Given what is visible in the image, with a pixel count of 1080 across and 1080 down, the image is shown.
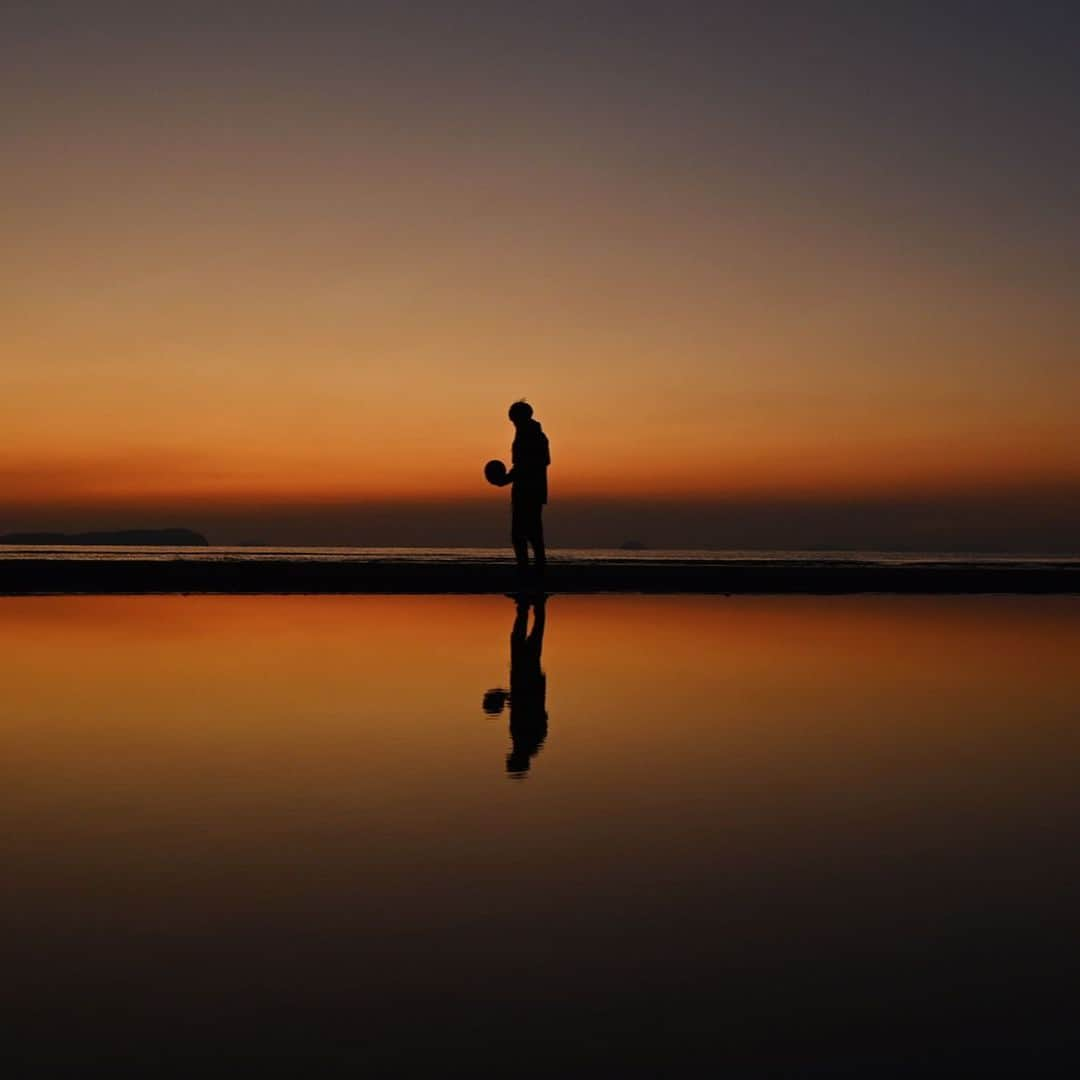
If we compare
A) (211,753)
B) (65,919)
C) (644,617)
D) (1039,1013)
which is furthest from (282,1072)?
(644,617)

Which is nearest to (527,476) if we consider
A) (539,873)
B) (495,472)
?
(495,472)

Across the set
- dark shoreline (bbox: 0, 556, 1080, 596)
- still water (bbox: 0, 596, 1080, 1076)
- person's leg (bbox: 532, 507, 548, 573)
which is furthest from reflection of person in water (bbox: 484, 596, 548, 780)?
dark shoreline (bbox: 0, 556, 1080, 596)

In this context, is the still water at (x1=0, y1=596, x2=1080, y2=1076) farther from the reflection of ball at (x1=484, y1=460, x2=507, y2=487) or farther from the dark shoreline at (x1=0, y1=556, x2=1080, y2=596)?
the dark shoreline at (x1=0, y1=556, x2=1080, y2=596)

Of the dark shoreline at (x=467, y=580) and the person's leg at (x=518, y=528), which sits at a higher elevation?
the person's leg at (x=518, y=528)

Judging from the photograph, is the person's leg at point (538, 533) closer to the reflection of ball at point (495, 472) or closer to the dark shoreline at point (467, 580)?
the reflection of ball at point (495, 472)

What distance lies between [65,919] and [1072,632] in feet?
38.1

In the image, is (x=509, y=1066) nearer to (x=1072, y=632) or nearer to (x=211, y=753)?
(x=211, y=753)

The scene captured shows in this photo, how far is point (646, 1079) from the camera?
2361mm

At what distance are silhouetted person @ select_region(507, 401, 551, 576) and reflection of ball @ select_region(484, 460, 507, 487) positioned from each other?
22 cm

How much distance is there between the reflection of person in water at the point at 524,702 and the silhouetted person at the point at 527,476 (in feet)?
15.9

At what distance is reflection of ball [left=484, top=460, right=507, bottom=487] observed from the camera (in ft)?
55.0

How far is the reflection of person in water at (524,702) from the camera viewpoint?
18.3ft

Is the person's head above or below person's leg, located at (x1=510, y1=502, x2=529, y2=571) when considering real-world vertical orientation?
above

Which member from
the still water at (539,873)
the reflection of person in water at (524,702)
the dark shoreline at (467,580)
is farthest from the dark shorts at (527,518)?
the still water at (539,873)
